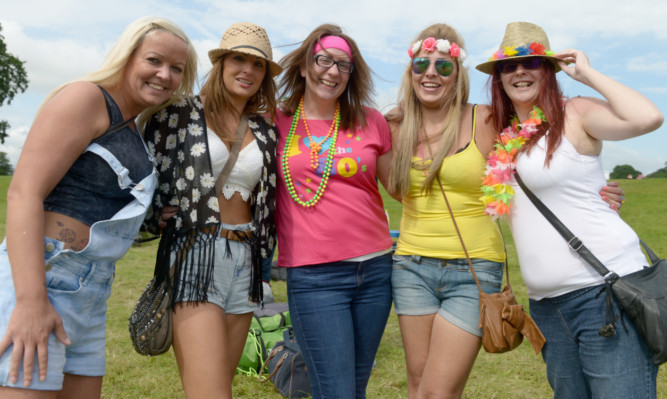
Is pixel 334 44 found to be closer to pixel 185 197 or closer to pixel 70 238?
pixel 185 197

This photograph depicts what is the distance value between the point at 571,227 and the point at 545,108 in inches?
24.2

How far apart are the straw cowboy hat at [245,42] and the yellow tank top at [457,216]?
106 centimetres

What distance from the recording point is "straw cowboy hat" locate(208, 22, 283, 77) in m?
2.89

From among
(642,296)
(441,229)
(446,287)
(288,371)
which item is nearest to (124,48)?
(441,229)

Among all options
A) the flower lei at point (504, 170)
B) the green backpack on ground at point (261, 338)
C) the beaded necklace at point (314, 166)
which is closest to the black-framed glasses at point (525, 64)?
the flower lei at point (504, 170)

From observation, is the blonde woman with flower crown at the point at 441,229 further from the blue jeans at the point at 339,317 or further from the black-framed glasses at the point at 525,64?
the black-framed glasses at the point at 525,64

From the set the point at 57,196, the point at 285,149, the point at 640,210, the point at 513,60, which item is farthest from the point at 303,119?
the point at 640,210

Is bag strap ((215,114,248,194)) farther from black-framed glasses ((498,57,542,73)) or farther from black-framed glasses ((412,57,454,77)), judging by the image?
black-framed glasses ((498,57,542,73))

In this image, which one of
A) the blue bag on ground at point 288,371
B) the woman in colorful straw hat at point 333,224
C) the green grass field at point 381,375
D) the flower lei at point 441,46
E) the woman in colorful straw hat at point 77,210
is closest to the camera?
the woman in colorful straw hat at point 77,210

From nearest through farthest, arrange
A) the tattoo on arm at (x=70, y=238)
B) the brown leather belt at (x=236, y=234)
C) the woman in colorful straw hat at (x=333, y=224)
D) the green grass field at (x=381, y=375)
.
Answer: the tattoo on arm at (x=70, y=238), the brown leather belt at (x=236, y=234), the woman in colorful straw hat at (x=333, y=224), the green grass field at (x=381, y=375)

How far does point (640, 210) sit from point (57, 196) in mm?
19337

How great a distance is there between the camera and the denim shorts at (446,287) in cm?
280

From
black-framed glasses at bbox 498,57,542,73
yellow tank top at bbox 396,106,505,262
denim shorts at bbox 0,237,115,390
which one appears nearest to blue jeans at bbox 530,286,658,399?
yellow tank top at bbox 396,106,505,262

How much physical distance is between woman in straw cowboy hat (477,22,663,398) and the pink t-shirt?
0.66 meters
